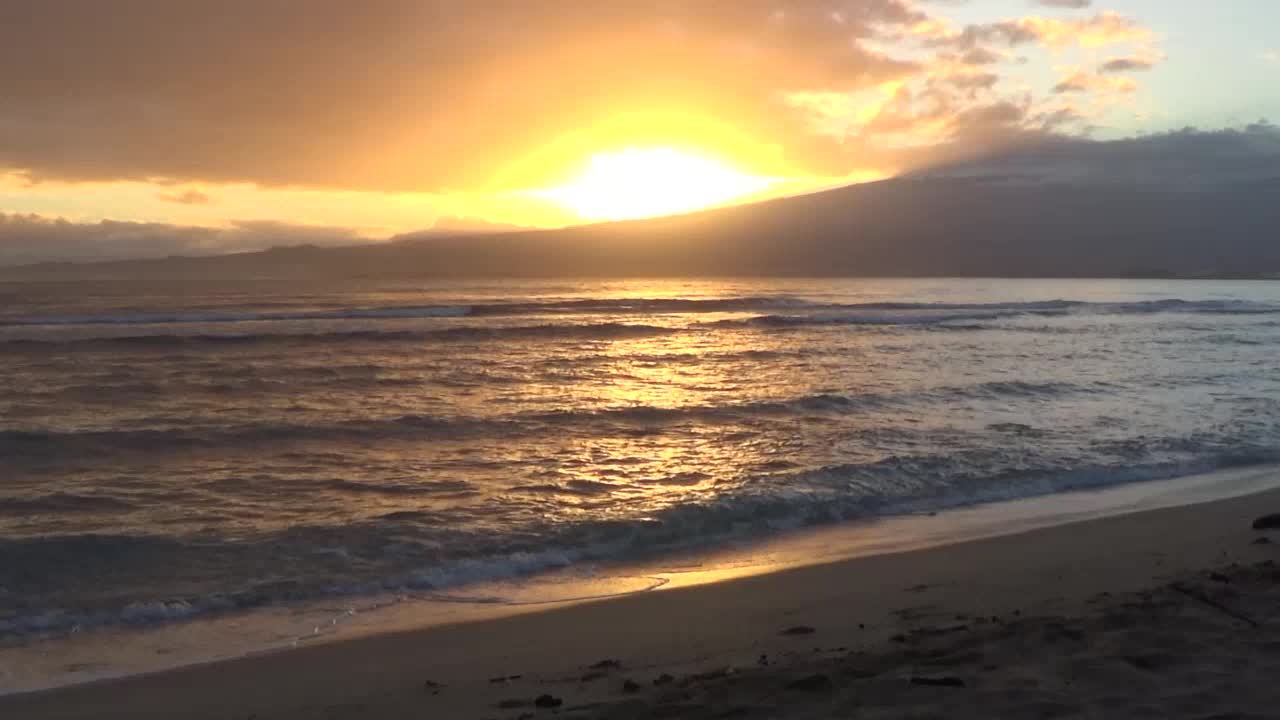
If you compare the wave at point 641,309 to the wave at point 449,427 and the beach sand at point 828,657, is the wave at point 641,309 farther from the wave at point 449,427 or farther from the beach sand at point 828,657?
the beach sand at point 828,657

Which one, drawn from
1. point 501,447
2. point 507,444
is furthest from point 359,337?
point 501,447

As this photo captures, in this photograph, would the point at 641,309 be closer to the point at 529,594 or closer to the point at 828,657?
the point at 529,594

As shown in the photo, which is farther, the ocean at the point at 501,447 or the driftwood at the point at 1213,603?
the ocean at the point at 501,447

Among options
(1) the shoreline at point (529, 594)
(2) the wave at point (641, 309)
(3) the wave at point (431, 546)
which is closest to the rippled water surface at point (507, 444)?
(3) the wave at point (431, 546)

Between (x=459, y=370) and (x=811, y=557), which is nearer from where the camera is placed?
(x=811, y=557)

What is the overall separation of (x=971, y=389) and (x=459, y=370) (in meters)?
11.4

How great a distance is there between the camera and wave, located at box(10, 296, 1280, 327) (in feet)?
132

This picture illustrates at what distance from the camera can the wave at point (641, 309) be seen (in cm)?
4016

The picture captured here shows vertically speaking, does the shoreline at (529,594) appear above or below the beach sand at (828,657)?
below

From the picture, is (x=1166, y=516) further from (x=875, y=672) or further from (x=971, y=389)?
(x=971, y=389)

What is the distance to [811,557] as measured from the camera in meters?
8.45

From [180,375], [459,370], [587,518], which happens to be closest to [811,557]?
[587,518]

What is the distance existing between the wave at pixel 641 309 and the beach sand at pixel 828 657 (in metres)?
35.5

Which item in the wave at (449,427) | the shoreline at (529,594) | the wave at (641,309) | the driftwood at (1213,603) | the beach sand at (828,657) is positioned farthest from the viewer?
the wave at (641,309)
